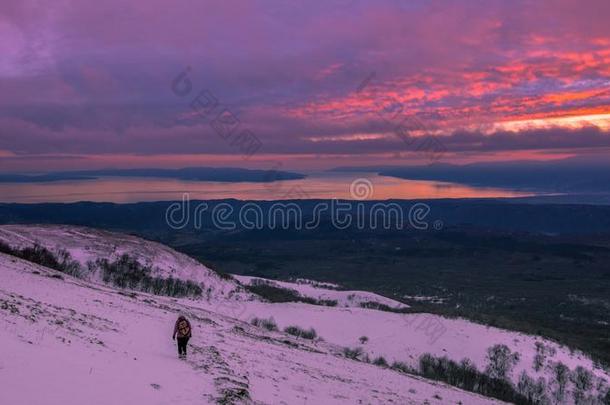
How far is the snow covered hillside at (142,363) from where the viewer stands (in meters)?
12.9

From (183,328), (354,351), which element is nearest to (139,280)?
(354,351)

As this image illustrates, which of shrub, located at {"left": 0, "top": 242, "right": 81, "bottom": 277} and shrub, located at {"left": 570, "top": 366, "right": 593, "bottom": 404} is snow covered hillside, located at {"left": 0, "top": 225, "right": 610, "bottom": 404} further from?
shrub, located at {"left": 0, "top": 242, "right": 81, "bottom": 277}

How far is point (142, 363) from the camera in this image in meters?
17.2

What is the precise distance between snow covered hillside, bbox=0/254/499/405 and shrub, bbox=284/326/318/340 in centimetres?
1123

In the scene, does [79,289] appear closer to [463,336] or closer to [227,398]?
[227,398]

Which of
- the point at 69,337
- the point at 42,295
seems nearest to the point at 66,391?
the point at 69,337

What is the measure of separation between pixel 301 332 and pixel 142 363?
32.4 m

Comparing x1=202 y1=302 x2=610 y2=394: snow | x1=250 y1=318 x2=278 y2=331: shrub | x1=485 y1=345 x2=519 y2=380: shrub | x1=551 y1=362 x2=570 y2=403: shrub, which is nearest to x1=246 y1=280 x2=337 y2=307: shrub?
x1=202 y1=302 x2=610 y2=394: snow

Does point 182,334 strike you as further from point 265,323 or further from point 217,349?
point 265,323

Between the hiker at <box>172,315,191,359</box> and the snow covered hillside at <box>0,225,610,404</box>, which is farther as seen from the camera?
the hiker at <box>172,315,191,359</box>

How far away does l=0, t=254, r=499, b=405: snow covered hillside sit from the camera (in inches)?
506

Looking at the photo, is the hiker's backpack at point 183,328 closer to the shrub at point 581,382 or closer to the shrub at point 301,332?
the shrub at point 301,332

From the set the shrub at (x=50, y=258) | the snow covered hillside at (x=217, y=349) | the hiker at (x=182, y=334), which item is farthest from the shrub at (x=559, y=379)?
the shrub at (x=50, y=258)

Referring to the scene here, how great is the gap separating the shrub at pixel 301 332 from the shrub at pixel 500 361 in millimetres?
16173
